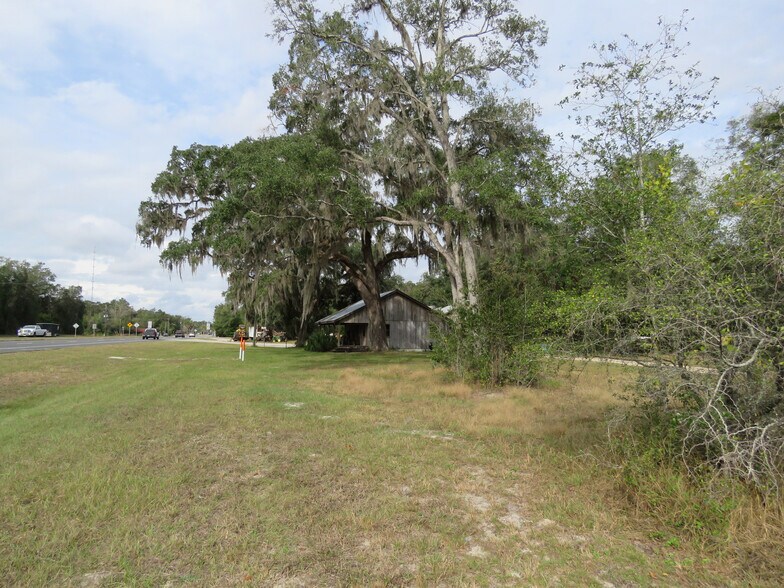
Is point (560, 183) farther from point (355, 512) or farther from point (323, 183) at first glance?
point (323, 183)

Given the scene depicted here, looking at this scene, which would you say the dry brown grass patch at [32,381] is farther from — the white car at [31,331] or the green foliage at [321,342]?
the white car at [31,331]

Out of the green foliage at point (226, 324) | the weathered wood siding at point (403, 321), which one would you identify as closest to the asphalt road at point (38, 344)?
the weathered wood siding at point (403, 321)

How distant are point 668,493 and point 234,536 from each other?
3.56m

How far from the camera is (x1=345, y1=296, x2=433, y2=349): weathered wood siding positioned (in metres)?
36.2

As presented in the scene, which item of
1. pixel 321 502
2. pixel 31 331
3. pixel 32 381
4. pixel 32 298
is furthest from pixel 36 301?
pixel 321 502

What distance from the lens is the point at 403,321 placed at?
120ft

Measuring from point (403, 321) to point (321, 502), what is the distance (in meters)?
32.1

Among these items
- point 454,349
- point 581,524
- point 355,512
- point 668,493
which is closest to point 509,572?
point 581,524

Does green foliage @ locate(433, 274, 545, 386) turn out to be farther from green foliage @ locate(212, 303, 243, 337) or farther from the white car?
green foliage @ locate(212, 303, 243, 337)

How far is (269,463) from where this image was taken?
225 inches

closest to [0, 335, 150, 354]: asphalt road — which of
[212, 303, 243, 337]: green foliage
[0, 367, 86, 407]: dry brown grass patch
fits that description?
[0, 367, 86, 407]: dry brown grass patch

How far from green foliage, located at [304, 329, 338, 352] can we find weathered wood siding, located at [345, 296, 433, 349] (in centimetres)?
287

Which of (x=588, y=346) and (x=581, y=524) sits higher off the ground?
(x=588, y=346)

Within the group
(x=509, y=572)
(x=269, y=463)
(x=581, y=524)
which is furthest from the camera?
(x=269, y=463)
